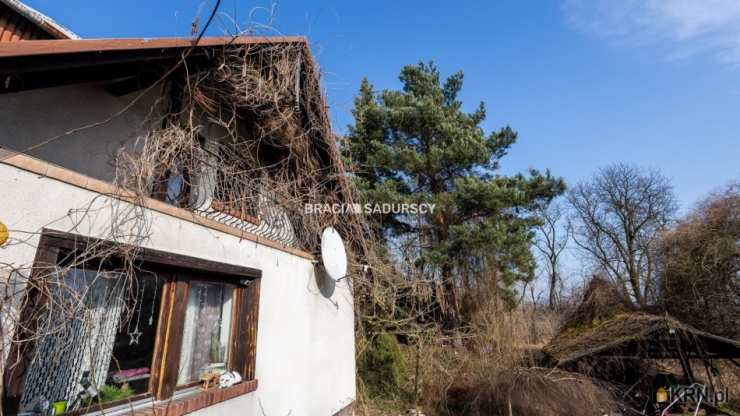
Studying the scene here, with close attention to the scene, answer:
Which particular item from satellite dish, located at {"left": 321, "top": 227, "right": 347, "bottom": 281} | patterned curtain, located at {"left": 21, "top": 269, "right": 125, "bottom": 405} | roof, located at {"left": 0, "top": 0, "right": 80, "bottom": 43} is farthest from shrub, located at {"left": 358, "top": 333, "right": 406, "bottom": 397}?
roof, located at {"left": 0, "top": 0, "right": 80, "bottom": 43}

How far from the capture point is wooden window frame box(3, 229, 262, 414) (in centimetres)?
216

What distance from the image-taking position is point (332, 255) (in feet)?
19.6

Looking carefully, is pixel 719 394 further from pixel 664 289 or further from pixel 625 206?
pixel 625 206

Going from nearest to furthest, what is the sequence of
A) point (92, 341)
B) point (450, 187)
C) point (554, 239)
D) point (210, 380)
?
point (92, 341), point (210, 380), point (450, 187), point (554, 239)

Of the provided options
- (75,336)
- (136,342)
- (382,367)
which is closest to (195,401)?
(136,342)

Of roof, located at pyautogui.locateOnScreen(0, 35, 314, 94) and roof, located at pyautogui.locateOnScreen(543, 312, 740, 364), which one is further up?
roof, located at pyautogui.locateOnScreen(0, 35, 314, 94)

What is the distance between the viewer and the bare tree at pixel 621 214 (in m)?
22.4

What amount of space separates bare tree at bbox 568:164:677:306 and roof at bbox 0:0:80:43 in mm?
25408

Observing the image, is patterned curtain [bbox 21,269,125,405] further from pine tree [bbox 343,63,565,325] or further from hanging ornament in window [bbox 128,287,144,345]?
pine tree [bbox 343,63,565,325]

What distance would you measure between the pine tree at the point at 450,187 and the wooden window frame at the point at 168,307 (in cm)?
817

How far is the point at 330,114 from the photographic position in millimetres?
6617

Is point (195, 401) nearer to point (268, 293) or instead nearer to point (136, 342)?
point (136, 342)

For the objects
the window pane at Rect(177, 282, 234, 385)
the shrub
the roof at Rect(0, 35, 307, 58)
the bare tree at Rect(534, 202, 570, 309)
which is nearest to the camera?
the roof at Rect(0, 35, 307, 58)

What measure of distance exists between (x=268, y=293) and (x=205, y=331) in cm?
99
